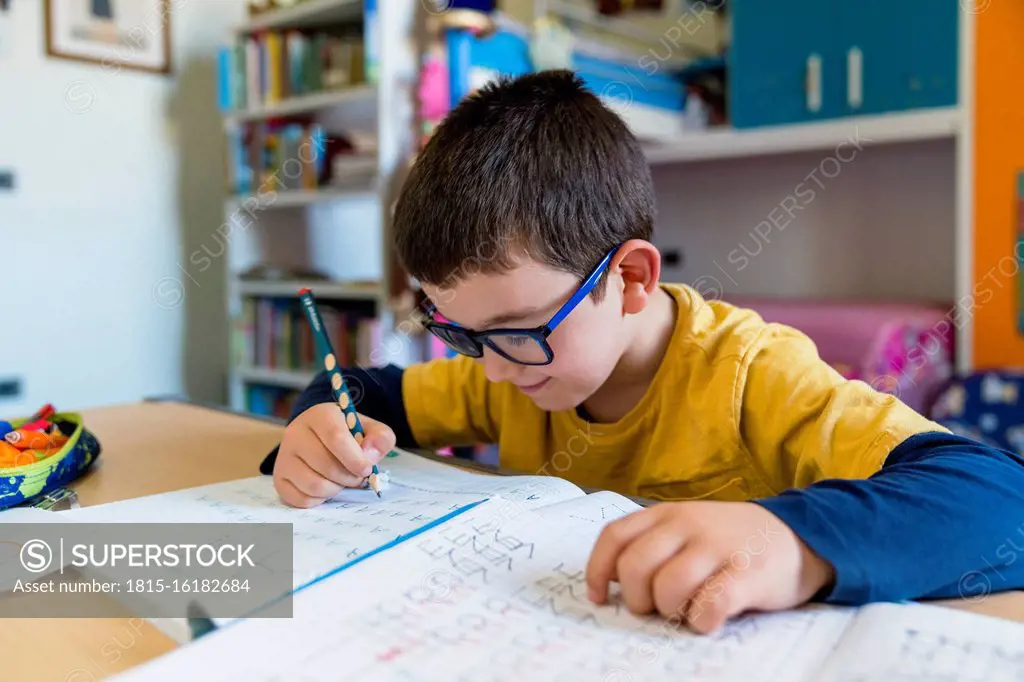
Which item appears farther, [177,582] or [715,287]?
[715,287]

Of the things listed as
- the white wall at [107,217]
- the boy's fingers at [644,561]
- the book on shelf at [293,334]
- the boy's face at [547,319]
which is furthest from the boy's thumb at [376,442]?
the white wall at [107,217]

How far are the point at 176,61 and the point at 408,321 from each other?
64.0 inches

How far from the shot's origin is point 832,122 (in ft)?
7.69

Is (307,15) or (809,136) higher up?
(307,15)

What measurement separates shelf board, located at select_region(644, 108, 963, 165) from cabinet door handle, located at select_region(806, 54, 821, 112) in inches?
2.2

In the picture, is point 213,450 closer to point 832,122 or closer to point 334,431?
point 334,431

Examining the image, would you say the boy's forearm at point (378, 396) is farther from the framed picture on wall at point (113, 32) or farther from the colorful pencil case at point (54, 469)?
the framed picture on wall at point (113, 32)

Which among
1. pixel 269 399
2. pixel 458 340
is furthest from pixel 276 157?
pixel 458 340

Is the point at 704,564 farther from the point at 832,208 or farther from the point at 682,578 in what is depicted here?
the point at 832,208

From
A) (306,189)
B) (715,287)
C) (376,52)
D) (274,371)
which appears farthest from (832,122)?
(274,371)

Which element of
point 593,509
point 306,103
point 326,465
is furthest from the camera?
point 306,103

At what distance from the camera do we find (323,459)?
696 millimetres

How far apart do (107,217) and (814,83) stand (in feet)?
8.12

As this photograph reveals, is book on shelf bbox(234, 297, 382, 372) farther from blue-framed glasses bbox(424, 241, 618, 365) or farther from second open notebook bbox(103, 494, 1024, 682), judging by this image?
second open notebook bbox(103, 494, 1024, 682)
